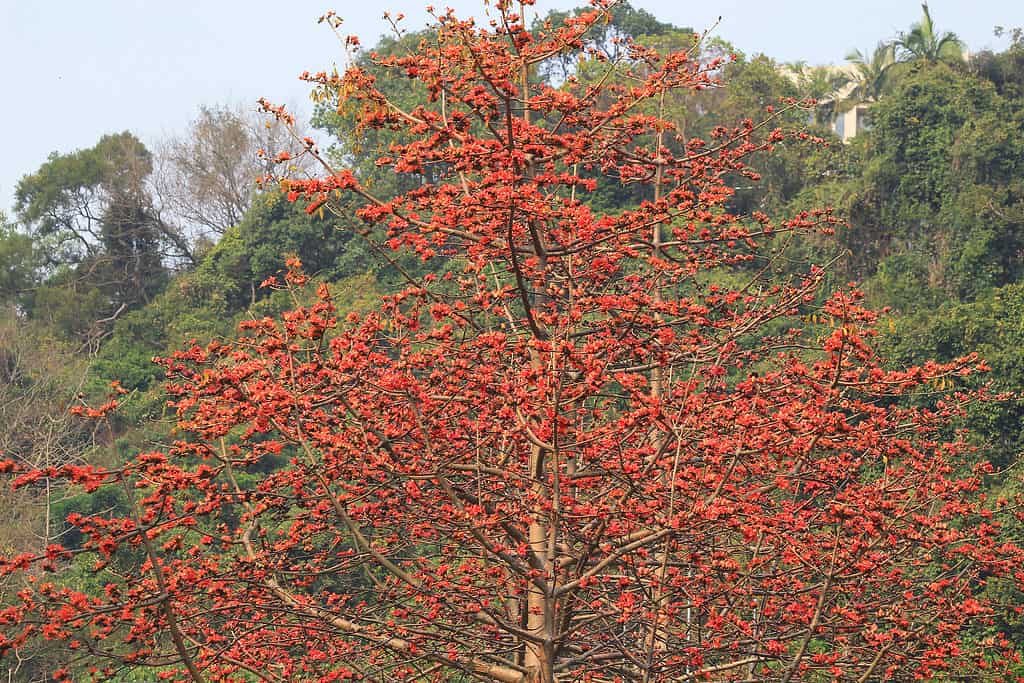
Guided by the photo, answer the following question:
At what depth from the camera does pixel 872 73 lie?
37.6m

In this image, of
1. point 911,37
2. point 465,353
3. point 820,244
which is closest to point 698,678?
point 465,353

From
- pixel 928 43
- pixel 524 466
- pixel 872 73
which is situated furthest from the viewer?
pixel 872 73

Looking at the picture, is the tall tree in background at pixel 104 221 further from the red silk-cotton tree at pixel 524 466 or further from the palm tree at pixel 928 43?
the red silk-cotton tree at pixel 524 466

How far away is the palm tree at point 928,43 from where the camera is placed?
31.0m

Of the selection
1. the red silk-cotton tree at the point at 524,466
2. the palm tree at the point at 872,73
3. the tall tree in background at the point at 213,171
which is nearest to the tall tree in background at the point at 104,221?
the tall tree in background at the point at 213,171

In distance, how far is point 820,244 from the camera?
26.1 metres

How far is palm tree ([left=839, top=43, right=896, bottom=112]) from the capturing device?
36.6 metres

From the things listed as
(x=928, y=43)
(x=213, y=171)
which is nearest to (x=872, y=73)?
(x=928, y=43)

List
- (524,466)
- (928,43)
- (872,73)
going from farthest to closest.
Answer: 1. (872,73)
2. (928,43)
3. (524,466)

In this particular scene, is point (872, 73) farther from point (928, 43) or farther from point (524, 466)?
point (524, 466)

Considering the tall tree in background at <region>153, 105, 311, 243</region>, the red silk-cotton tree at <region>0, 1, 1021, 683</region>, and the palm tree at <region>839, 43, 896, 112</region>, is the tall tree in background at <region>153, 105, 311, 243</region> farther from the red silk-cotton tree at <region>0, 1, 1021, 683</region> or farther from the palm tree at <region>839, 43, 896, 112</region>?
the red silk-cotton tree at <region>0, 1, 1021, 683</region>

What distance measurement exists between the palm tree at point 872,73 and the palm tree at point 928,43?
3.17m

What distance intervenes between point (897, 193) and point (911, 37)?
8.40 metres

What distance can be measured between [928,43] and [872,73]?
18.7 feet
